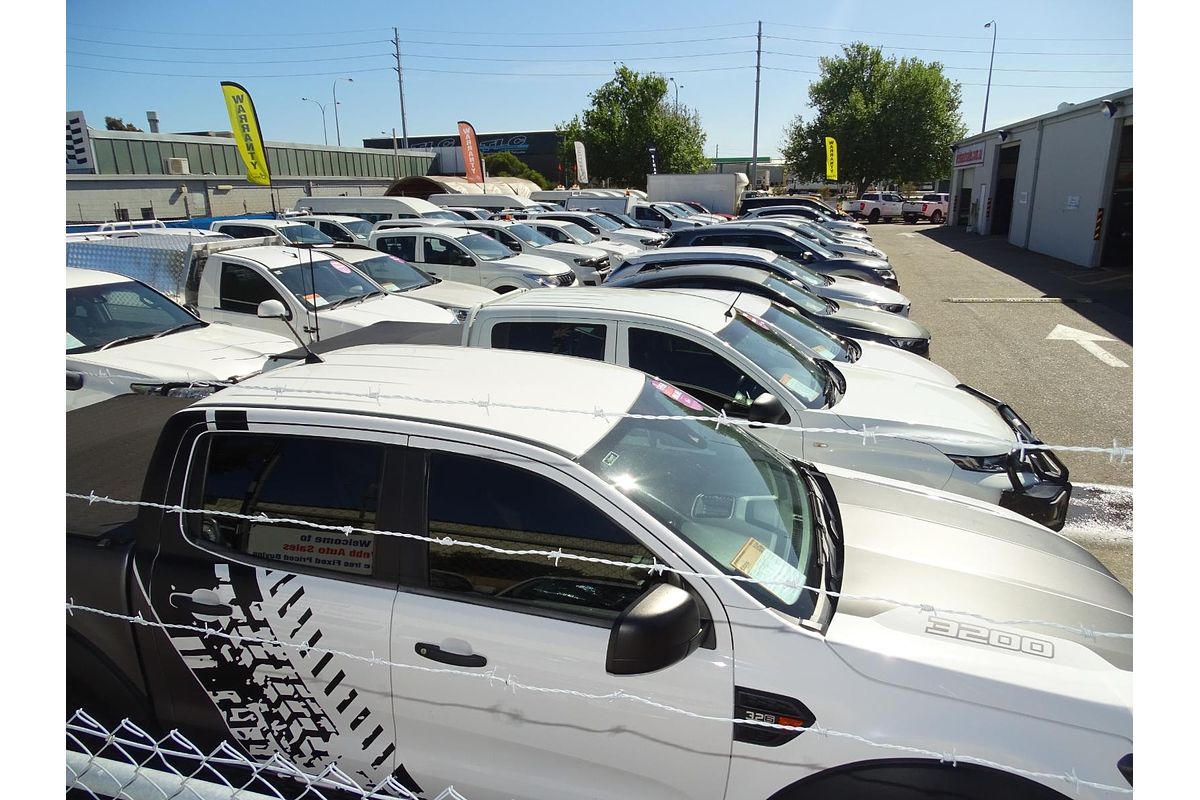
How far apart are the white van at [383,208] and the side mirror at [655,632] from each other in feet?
56.0

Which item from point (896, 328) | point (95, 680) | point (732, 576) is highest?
point (896, 328)

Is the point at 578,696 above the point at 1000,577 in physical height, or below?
below

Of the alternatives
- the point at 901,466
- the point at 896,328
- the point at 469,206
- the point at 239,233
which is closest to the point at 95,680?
the point at 901,466

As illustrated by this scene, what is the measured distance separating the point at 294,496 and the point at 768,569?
166 cm

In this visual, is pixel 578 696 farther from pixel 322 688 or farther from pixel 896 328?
pixel 896 328

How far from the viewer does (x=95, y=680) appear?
251cm

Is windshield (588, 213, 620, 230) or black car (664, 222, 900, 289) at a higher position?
windshield (588, 213, 620, 230)

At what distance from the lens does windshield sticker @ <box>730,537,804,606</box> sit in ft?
7.17

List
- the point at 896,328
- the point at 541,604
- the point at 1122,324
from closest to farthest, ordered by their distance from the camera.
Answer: the point at 541,604, the point at 896,328, the point at 1122,324

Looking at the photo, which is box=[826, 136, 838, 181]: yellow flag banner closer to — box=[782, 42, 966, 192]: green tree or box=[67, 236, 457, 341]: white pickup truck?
box=[782, 42, 966, 192]: green tree

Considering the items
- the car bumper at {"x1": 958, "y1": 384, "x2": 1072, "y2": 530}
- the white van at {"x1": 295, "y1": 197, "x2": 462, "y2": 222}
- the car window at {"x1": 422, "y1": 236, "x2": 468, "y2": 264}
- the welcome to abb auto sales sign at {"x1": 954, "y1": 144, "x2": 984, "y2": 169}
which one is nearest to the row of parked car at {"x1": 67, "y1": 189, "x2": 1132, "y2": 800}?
the car bumper at {"x1": 958, "y1": 384, "x2": 1072, "y2": 530}

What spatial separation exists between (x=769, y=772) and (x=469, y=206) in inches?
992

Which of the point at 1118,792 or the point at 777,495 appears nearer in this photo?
the point at 1118,792

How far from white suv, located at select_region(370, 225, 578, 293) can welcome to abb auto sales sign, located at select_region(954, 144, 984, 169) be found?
26877mm
